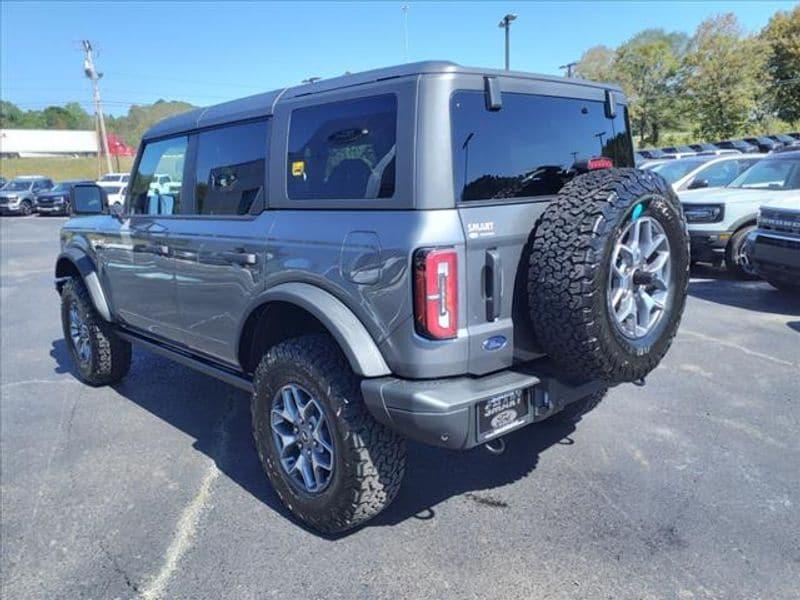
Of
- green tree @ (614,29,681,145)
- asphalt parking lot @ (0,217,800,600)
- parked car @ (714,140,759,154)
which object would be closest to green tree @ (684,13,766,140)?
green tree @ (614,29,681,145)

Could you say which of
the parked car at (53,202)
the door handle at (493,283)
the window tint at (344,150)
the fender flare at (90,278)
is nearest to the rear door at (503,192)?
the door handle at (493,283)

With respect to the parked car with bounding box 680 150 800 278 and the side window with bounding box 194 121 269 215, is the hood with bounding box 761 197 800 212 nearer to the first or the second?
the parked car with bounding box 680 150 800 278

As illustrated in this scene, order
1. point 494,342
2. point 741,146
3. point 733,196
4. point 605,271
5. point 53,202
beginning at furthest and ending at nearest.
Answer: point 53,202
point 741,146
point 733,196
point 494,342
point 605,271

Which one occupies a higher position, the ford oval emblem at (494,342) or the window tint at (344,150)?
the window tint at (344,150)

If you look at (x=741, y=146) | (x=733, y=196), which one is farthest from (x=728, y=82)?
(x=733, y=196)

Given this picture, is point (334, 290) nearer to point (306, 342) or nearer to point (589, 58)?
point (306, 342)

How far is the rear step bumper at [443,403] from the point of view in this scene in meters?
2.44

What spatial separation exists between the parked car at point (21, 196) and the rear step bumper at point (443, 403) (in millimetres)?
33073

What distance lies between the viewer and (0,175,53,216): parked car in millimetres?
29953

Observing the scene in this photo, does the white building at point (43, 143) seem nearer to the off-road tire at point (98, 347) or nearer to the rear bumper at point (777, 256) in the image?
the off-road tire at point (98, 347)

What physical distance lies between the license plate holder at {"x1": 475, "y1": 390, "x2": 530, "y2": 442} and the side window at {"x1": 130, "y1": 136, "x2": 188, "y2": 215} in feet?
8.13

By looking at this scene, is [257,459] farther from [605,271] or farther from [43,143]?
Result: [43,143]

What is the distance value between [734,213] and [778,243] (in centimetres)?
197

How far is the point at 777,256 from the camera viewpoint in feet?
22.5
